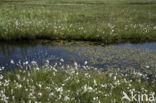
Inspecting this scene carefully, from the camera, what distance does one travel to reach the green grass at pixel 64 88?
17.3 feet

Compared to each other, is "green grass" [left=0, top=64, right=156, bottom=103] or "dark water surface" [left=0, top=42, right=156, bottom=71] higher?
"green grass" [left=0, top=64, right=156, bottom=103]

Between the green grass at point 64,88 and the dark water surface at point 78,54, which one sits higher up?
the green grass at point 64,88

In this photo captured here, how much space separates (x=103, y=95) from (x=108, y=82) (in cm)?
136

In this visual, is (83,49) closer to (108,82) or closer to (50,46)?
(50,46)

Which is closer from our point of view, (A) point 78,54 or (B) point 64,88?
(B) point 64,88

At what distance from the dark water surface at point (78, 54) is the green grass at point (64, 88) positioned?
1607 millimetres

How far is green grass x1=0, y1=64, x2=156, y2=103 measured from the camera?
5.29 metres

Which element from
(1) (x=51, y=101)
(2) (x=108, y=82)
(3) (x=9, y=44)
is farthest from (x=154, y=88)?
(3) (x=9, y=44)

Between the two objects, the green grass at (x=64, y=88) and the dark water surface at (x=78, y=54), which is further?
the dark water surface at (x=78, y=54)

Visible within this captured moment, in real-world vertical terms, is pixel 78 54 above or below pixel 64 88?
below

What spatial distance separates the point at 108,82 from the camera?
22.9ft

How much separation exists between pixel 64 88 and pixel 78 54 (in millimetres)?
4581

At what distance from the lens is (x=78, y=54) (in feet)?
35.1

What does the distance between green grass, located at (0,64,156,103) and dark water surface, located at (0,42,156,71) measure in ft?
5.27
